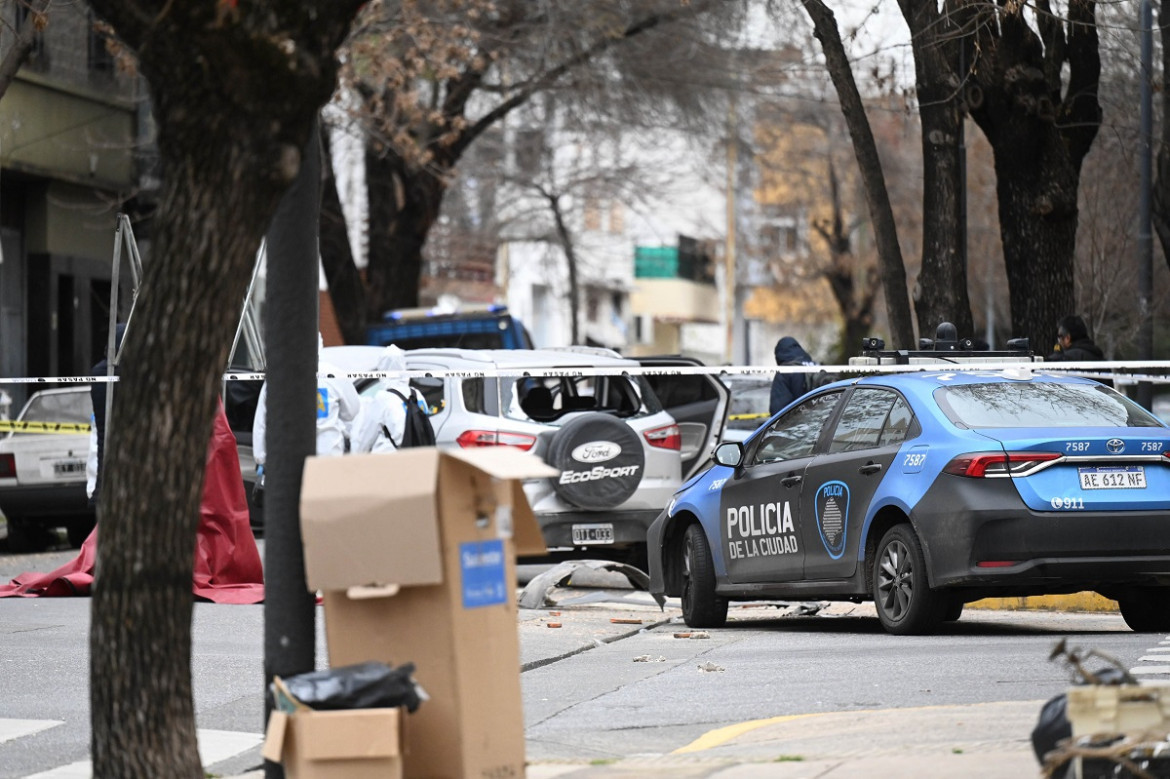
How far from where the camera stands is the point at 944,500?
9844 mm

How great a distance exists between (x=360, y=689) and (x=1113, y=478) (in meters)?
5.80

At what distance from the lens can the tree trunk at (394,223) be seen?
1152 inches

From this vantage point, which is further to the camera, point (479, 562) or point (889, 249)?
point (889, 249)

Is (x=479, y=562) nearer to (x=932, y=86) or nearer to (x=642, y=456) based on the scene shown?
(x=642, y=456)

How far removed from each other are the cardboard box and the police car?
5.19 metres

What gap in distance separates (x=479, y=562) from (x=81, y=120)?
25.4 m

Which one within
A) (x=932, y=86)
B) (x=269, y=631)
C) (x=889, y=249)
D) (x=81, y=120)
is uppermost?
(x=81, y=120)

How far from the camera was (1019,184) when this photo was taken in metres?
17.2

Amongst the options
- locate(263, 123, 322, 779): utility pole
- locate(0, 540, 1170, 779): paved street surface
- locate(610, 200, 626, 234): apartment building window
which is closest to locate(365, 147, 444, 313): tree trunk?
locate(0, 540, 1170, 779): paved street surface

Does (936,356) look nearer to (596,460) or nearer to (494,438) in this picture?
(596,460)

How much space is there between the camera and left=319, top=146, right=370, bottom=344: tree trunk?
90.3 ft

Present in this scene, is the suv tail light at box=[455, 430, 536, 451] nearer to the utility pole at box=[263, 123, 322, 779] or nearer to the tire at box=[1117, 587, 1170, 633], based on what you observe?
the tire at box=[1117, 587, 1170, 633]

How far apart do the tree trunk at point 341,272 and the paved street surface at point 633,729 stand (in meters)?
15.4

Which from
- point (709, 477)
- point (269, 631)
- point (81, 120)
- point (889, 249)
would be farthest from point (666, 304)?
point (269, 631)
